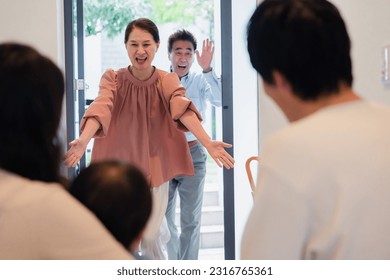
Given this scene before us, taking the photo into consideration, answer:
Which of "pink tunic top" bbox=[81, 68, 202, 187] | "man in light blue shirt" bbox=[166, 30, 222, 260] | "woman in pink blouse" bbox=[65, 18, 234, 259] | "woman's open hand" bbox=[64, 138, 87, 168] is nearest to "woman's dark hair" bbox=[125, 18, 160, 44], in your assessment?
"woman in pink blouse" bbox=[65, 18, 234, 259]

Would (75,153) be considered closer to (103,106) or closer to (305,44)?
(103,106)

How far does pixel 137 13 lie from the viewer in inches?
114

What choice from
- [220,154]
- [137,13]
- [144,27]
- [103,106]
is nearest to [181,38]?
[144,27]

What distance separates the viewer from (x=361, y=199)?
2.06 feet

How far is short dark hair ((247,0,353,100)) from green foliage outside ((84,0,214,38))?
7.17 ft

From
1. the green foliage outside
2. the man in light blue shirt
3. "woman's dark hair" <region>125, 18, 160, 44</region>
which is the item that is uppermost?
the green foliage outside

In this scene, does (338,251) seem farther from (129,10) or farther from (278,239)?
(129,10)

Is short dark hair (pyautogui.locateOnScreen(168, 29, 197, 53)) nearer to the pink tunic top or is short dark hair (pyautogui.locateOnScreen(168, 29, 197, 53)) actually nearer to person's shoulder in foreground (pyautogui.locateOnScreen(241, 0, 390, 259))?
the pink tunic top

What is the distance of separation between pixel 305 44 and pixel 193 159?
169cm

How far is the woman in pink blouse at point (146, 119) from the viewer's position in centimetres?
203

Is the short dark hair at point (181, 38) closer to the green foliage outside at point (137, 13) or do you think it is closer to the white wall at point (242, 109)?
the white wall at point (242, 109)

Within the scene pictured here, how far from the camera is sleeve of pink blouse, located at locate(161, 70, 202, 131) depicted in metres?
1.94
